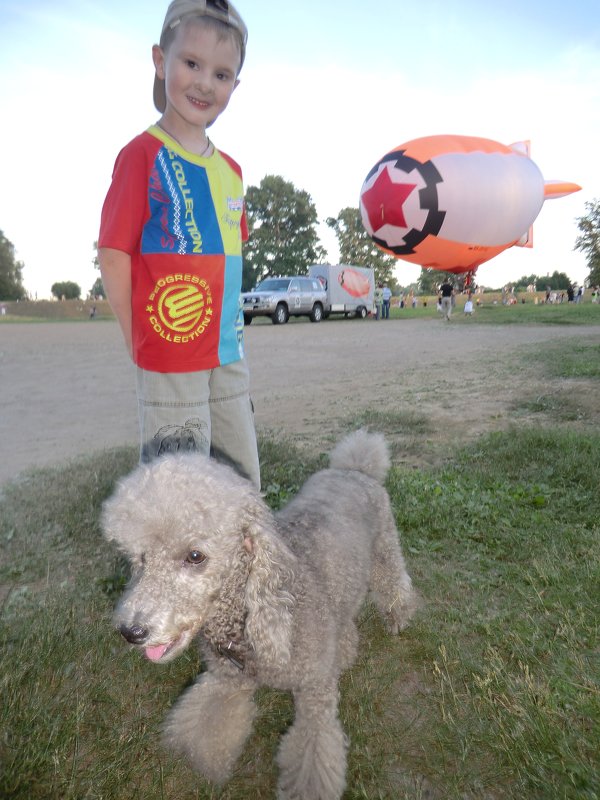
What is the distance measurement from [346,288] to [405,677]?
31.5 metres

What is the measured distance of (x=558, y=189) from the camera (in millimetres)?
8734

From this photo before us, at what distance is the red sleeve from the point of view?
2373 millimetres

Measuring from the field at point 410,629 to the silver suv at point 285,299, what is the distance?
19.5 metres

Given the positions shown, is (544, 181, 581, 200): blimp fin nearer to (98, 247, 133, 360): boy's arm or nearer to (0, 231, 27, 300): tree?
(98, 247, 133, 360): boy's arm

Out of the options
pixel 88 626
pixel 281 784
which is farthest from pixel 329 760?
pixel 88 626

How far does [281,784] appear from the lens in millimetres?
2248

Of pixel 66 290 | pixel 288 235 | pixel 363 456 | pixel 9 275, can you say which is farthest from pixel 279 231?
pixel 363 456

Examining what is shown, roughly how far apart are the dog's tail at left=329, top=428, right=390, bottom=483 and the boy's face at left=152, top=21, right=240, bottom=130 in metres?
2.00

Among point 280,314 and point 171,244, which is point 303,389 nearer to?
point 171,244

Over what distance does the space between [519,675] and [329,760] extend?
1045 millimetres

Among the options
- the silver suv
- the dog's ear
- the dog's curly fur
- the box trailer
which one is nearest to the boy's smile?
the dog's curly fur

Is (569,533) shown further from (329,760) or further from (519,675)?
(329,760)

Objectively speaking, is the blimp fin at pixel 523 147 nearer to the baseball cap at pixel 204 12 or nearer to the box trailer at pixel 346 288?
the baseball cap at pixel 204 12

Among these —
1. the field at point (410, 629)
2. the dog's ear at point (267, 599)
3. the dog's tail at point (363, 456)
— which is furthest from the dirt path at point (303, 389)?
the dog's ear at point (267, 599)
